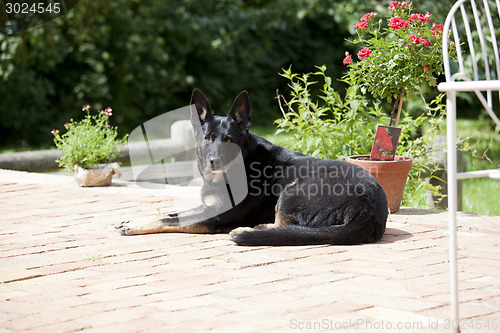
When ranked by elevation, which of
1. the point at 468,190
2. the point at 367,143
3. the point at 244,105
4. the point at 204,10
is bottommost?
the point at 468,190

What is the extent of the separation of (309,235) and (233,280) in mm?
811

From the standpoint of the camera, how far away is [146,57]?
12719 mm

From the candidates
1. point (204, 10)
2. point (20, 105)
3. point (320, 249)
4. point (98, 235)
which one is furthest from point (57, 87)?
point (320, 249)

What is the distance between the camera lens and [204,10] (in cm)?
1305

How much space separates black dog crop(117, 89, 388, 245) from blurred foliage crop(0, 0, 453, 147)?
6.49 metres

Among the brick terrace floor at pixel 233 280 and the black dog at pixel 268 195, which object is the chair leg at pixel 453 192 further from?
the black dog at pixel 268 195

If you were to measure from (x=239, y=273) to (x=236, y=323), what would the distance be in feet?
2.53

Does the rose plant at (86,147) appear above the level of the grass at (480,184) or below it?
above

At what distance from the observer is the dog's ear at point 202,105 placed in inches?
174

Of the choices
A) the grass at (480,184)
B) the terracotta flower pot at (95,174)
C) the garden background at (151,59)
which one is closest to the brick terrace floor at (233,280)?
the terracotta flower pot at (95,174)

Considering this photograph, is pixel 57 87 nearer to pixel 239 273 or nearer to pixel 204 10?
pixel 204 10

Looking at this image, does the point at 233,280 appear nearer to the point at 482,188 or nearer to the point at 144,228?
the point at 144,228

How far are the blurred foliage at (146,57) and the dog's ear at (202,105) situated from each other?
648cm

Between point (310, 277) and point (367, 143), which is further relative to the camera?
point (367, 143)
